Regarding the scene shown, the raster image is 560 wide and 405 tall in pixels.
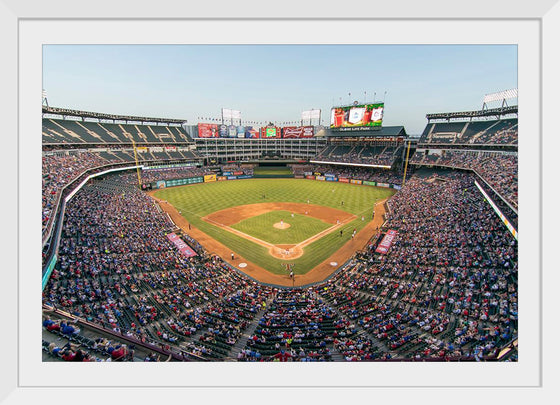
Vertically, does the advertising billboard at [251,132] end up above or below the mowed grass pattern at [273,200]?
above

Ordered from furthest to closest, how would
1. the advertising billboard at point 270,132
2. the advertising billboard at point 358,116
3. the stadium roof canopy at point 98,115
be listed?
the advertising billboard at point 270,132 < the advertising billboard at point 358,116 < the stadium roof canopy at point 98,115

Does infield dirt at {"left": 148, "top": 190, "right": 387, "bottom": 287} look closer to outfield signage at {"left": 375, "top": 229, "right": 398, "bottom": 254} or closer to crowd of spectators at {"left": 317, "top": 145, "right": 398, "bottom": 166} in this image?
outfield signage at {"left": 375, "top": 229, "right": 398, "bottom": 254}

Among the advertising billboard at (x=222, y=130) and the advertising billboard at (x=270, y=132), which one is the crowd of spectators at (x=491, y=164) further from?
the advertising billboard at (x=222, y=130)

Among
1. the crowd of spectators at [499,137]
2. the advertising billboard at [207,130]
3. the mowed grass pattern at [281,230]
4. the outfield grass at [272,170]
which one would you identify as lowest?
the mowed grass pattern at [281,230]

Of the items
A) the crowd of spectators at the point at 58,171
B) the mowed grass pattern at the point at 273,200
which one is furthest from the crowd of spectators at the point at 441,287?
the crowd of spectators at the point at 58,171

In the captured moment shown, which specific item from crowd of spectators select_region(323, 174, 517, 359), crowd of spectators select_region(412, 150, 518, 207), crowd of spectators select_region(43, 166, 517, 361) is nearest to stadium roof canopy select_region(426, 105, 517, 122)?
crowd of spectators select_region(412, 150, 518, 207)

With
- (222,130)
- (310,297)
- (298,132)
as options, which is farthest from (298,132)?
(310,297)
